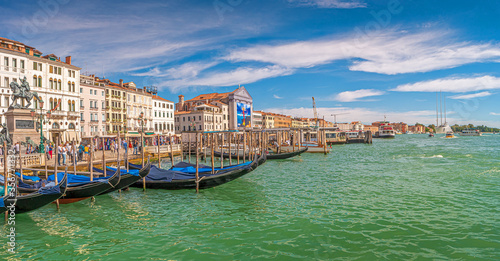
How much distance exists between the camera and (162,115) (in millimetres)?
47406

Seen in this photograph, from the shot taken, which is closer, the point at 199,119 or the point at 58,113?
the point at 58,113

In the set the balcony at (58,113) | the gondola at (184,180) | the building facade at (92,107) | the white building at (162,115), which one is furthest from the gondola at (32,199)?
the white building at (162,115)

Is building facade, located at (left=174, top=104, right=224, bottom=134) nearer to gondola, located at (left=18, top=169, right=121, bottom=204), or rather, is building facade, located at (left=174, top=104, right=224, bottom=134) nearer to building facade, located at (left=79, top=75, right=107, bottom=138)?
building facade, located at (left=79, top=75, right=107, bottom=138)

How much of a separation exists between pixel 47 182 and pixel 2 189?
66.5 inches

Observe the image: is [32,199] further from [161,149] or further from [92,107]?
[92,107]

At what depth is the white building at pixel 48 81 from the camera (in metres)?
26.5

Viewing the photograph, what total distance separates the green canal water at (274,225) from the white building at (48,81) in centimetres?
2194

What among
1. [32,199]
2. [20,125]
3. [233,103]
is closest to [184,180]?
[32,199]

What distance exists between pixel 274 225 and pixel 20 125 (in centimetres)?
1709

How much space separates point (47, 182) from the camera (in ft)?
35.1

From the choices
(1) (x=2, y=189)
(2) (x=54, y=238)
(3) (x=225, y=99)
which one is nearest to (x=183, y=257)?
(2) (x=54, y=238)

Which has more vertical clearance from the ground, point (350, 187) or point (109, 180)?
point (109, 180)

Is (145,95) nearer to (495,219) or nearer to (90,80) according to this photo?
(90,80)

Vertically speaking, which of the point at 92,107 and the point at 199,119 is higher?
the point at 92,107
